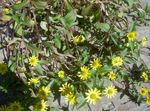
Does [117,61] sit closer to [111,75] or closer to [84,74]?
[111,75]

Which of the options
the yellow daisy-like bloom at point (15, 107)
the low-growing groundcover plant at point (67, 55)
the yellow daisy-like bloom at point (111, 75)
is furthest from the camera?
the yellow daisy-like bloom at point (111, 75)

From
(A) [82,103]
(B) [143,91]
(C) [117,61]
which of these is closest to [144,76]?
(B) [143,91]

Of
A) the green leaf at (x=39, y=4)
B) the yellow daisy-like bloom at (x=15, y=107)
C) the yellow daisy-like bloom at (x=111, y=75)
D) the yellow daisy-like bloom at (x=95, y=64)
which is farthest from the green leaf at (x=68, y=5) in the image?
the yellow daisy-like bloom at (x=15, y=107)

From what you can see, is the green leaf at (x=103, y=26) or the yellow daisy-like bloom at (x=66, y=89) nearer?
the yellow daisy-like bloom at (x=66, y=89)

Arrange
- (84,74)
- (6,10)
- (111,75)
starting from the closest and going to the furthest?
(84,74) < (111,75) < (6,10)

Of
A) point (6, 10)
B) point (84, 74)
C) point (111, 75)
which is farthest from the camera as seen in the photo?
point (6, 10)

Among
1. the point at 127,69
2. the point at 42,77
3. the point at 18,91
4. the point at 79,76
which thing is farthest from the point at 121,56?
the point at 18,91

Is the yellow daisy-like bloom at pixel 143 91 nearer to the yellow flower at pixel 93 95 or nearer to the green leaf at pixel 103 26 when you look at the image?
the yellow flower at pixel 93 95
